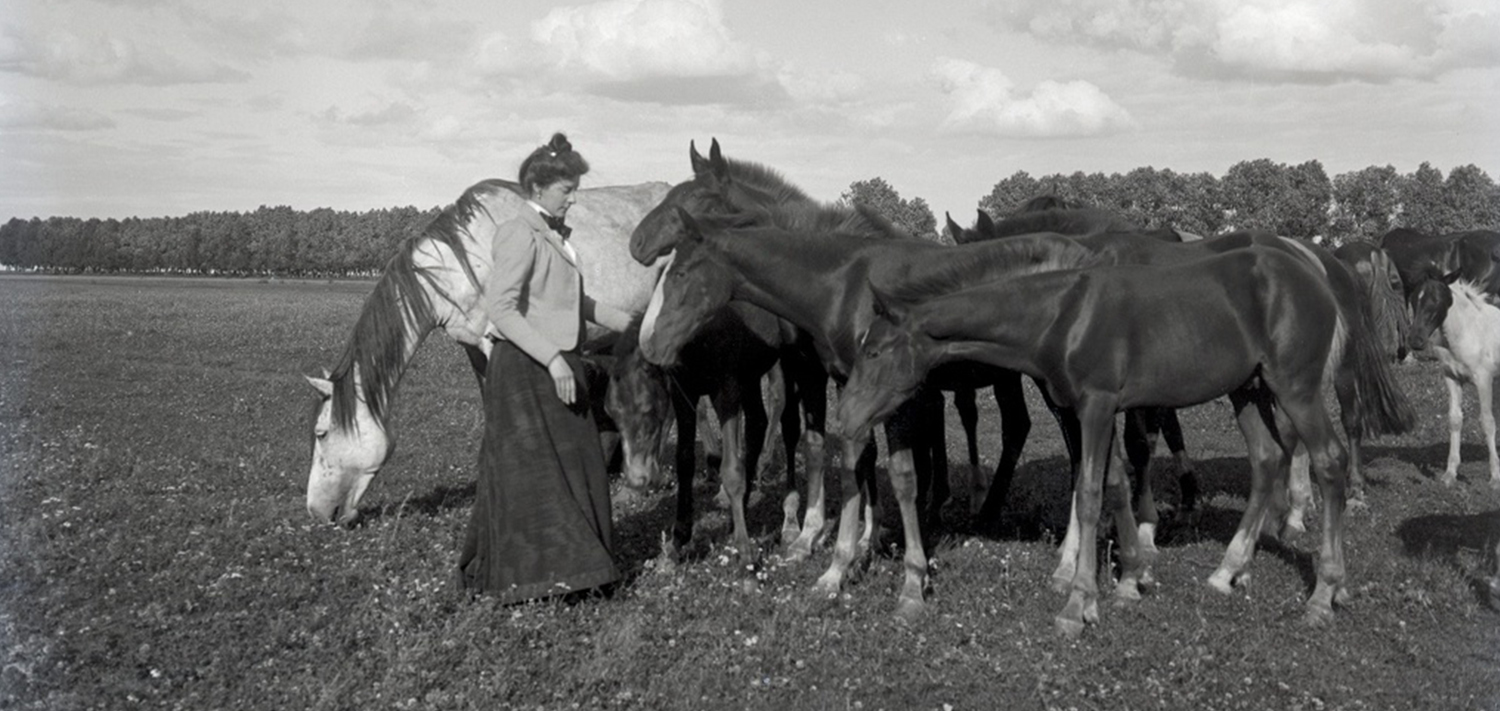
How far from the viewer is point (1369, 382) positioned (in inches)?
372

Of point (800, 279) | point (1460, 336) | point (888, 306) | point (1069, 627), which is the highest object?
point (800, 279)

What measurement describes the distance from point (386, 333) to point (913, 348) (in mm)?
4492

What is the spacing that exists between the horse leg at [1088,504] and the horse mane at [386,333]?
4916 millimetres

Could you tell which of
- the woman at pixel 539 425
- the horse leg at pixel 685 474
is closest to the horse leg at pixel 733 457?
the horse leg at pixel 685 474

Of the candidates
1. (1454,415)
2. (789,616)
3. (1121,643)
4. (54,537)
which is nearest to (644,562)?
(789,616)

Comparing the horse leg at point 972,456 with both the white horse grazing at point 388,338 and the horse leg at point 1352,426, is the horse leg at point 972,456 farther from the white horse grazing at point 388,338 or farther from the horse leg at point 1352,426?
the white horse grazing at point 388,338

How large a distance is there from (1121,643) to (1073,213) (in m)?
4.09

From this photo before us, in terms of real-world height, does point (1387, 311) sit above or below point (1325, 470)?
above

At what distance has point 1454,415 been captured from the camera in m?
12.1

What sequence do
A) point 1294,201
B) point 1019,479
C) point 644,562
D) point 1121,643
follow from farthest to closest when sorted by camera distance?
1. point 1294,201
2. point 1019,479
3. point 644,562
4. point 1121,643

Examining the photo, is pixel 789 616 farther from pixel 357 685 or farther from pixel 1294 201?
pixel 1294 201

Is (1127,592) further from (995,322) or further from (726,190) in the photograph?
(726,190)

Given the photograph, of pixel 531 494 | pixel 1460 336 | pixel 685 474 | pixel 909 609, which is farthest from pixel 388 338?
pixel 1460 336

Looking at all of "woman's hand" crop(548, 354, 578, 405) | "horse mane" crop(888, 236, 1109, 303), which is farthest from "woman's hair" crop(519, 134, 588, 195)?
"horse mane" crop(888, 236, 1109, 303)
